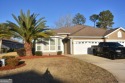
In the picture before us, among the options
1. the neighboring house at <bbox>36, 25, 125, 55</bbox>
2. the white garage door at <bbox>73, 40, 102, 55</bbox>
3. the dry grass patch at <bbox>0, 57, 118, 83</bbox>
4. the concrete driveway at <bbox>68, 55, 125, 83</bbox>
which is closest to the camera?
the dry grass patch at <bbox>0, 57, 118, 83</bbox>

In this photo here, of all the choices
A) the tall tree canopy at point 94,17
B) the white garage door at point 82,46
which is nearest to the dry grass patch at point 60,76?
the white garage door at point 82,46

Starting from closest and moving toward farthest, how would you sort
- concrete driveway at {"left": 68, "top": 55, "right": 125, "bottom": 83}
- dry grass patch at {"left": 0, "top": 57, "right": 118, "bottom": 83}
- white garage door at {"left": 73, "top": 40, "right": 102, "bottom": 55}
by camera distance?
dry grass patch at {"left": 0, "top": 57, "right": 118, "bottom": 83}
concrete driveway at {"left": 68, "top": 55, "right": 125, "bottom": 83}
white garage door at {"left": 73, "top": 40, "right": 102, "bottom": 55}

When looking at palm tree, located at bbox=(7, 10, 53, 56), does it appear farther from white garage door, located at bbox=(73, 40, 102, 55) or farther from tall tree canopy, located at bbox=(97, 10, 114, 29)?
tall tree canopy, located at bbox=(97, 10, 114, 29)

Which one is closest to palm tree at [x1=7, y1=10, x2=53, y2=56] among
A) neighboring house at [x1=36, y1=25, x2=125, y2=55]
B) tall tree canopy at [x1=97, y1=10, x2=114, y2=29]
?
neighboring house at [x1=36, y1=25, x2=125, y2=55]

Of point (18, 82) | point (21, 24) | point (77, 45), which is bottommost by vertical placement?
point (18, 82)

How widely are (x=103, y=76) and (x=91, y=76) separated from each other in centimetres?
77

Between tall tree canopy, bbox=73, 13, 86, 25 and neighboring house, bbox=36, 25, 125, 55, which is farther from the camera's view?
tall tree canopy, bbox=73, 13, 86, 25

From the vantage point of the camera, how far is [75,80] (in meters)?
13.7

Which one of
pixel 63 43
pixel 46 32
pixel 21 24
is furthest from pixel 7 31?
pixel 63 43

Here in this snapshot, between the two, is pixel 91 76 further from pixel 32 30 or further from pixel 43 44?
pixel 43 44

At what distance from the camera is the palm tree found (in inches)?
1075

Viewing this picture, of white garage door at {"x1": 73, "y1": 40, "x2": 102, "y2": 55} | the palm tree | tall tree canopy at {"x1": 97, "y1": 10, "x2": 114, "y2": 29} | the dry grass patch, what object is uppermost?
tall tree canopy at {"x1": 97, "y1": 10, "x2": 114, "y2": 29}

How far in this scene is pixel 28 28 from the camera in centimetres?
2733

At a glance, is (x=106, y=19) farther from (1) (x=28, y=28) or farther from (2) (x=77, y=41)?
(1) (x=28, y=28)
